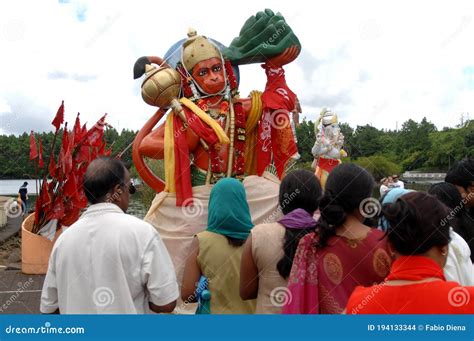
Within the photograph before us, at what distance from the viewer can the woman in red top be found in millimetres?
1614

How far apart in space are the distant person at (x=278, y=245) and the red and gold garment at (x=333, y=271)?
15 centimetres

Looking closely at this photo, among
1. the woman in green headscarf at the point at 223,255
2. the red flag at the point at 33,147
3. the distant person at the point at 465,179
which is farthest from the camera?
the red flag at the point at 33,147

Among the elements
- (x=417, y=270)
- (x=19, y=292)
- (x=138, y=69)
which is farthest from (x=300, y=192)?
(x=19, y=292)

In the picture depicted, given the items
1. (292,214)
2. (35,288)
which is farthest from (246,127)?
(35,288)

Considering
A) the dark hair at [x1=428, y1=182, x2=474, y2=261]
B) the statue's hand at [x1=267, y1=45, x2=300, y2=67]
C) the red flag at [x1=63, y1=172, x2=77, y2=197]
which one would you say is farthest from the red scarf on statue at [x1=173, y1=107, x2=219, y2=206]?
the red flag at [x1=63, y1=172, x2=77, y2=197]

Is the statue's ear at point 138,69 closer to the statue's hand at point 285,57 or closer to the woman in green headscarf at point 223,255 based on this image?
the statue's hand at point 285,57

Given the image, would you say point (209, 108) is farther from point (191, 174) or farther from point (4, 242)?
point (4, 242)

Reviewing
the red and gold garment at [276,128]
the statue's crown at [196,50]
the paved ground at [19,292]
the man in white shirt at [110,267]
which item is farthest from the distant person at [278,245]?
the paved ground at [19,292]

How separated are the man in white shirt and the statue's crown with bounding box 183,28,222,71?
3026 millimetres

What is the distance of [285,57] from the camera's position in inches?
205

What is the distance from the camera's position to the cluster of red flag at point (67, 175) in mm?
7746

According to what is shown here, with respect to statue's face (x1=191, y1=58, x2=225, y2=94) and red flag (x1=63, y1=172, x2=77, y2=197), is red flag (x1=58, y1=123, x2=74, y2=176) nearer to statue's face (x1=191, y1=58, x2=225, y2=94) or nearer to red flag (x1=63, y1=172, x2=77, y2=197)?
red flag (x1=63, y1=172, x2=77, y2=197)

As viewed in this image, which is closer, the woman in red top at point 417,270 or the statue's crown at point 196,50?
the woman in red top at point 417,270

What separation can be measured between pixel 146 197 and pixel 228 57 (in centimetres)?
1299
